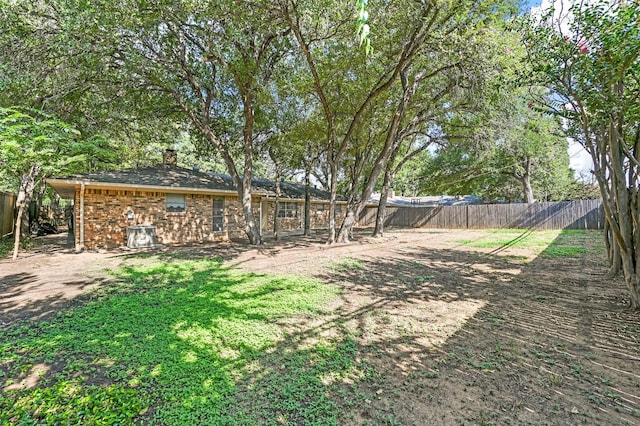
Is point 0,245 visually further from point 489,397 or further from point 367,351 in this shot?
point 489,397

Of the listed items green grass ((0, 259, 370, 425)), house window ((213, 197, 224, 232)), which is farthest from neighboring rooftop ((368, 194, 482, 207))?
green grass ((0, 259, 370, 425))

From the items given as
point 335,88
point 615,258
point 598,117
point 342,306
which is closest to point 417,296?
point 342,306

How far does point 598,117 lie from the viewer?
3.84 m

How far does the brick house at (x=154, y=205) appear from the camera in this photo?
32.4ft

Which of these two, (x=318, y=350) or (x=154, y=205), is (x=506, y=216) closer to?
(x=154, y=205)

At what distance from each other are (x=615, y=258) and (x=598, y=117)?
12.2ft

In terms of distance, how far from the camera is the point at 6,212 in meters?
12.8

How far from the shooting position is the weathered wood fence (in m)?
12.1

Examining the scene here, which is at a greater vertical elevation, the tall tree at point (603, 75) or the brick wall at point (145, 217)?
the tall tree at point (603, 75)

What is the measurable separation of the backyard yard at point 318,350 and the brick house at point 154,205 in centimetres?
398

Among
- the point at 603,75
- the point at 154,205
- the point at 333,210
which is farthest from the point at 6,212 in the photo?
the point at 603,75

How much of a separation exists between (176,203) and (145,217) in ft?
3.91

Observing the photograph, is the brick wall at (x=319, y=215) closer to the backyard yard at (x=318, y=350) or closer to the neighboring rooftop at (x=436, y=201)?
the neighboring rooftop at (x=436, y=201)

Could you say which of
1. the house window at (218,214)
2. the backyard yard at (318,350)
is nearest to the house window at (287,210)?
the house window at (218,214)
